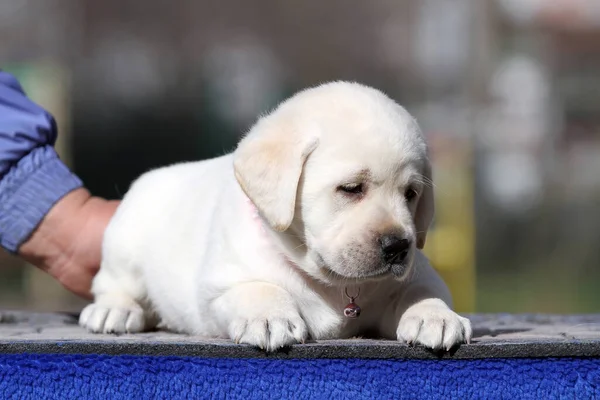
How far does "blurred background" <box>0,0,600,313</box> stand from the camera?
979 centimetres

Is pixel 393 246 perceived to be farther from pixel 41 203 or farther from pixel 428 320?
pixel 41 203

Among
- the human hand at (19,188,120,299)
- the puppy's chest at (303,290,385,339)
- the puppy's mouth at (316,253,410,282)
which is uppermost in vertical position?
the puppy's mouth at (316,253,410,282)

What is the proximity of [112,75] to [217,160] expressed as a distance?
676 cm

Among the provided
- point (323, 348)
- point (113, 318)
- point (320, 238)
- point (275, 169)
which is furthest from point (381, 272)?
point (113, 318)

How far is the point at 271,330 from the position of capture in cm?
275

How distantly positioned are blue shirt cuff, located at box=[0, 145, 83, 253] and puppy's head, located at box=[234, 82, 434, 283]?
54.7 inches

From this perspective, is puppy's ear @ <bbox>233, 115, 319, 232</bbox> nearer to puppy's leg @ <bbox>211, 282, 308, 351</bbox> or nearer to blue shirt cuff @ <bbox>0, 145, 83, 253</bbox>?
puppy's leg @ <bbox>211, 282, 308, 351</bbox>

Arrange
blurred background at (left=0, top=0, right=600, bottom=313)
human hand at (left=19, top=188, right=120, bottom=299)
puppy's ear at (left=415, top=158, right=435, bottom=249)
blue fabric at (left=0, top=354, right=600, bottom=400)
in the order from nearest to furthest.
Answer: blue fabric at (left=0, top=354, right=600, bottom=400)
puppy's ear at (left=415, top=158, right=435, bottom=249)
human hand at (left=19, top=188, right=120, bottom=299)
blurred background at (left=0, top=0, right=600, bottom=313)

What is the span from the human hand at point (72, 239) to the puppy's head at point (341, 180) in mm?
1360

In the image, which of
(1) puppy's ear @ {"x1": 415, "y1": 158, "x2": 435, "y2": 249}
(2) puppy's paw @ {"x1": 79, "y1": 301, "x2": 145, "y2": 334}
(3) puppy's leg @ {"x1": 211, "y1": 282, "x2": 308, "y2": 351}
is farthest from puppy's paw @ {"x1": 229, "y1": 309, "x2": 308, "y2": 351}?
(2) puppy's paw @ {"x1": 79, "y1": 301, "x2": 145, "y2": 334}

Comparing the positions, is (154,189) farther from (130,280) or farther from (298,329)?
(298,329)

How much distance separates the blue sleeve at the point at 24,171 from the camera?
4.14 meters

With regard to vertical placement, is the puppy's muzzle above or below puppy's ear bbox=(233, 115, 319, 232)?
below

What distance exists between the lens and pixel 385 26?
11.9m
